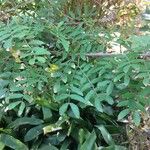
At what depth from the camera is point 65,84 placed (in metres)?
2.02

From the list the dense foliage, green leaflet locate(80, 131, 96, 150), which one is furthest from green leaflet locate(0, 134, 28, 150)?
green leaflet locate(80, 131, 96, 150)

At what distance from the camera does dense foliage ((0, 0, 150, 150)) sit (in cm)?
191

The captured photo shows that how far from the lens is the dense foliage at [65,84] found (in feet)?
6.27

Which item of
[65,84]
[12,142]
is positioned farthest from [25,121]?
[65,84]

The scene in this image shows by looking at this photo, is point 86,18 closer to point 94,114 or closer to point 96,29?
point 96,29

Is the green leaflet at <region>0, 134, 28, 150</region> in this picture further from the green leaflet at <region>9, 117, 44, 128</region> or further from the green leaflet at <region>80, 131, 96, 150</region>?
the green leaflet at <region>80, 131, 96, 150</region>

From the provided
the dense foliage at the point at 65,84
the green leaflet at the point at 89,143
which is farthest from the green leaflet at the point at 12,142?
the green leaflet at the point at 89,143

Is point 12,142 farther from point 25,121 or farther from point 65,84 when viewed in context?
point 65,84

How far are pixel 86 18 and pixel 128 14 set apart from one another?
0.81 m

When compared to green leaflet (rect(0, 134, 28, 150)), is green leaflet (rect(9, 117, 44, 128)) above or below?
above

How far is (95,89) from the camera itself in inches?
77.6

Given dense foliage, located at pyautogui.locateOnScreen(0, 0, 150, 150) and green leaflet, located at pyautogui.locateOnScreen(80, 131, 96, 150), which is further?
green leaflet, located at pyautogui.locateOnScreen(80, 131, 96, 150)

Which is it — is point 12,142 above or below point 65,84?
below

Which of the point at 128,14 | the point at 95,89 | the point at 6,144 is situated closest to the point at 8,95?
the point at 6,144
